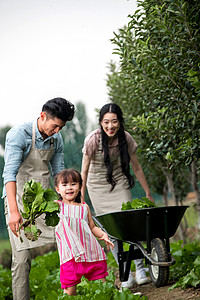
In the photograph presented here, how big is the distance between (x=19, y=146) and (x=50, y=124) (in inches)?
11.3

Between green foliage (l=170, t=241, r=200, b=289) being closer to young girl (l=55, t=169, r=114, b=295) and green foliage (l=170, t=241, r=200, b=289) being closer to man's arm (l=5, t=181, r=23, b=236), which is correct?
young girl (l=55, t=169, r=114, b=295)

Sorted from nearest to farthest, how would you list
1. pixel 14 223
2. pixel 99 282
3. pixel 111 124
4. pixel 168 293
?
pixel 14 223 < pixel 99 282 < pixel 168 293 < pixel 111 124

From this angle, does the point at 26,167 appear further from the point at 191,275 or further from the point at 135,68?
the point at 191,275

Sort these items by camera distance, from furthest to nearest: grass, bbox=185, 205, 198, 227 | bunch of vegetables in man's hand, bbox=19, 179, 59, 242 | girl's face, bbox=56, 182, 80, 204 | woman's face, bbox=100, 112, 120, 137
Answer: grass, bbox=185, 205, 198, 227
woman's face, bbox=100, 112, 120, 137
girl's face, bbox=56, 182, 80, 204
bunch of vegetables in man's hand, bbox=19, 179, 59, 242

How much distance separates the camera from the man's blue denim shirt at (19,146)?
2.80 m

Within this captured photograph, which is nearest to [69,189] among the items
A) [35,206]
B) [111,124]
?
[35,206]

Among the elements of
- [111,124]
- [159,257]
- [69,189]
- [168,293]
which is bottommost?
[168,293]

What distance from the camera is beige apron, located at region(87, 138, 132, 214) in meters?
3.93

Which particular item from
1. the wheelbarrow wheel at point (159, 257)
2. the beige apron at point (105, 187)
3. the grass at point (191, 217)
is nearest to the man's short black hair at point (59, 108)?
the beige apron at point (105, 187)

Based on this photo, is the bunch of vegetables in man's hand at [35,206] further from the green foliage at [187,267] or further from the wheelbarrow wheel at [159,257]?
the green foliage at [187,267]

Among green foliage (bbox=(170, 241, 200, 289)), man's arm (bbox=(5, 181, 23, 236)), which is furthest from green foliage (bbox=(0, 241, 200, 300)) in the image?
man's arm (bbox=(5, 181, 23, 236))

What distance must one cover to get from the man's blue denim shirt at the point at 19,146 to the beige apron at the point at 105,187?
2.28 ft

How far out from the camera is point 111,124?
3.64 metres

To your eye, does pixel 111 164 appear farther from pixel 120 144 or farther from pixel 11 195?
pixel 11 195
